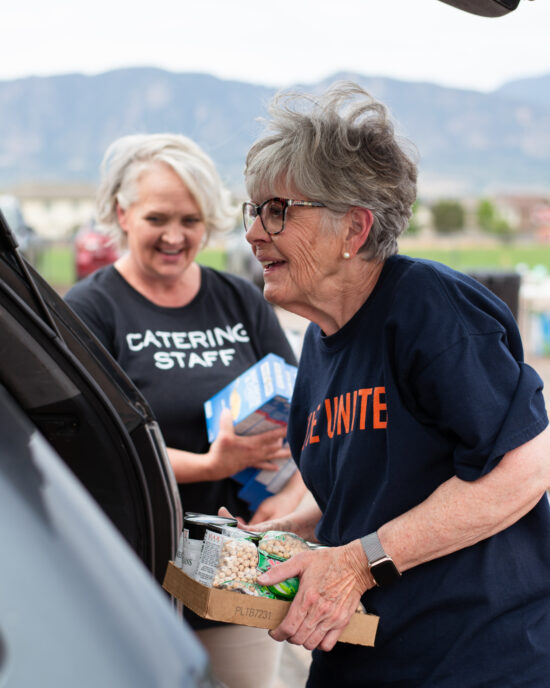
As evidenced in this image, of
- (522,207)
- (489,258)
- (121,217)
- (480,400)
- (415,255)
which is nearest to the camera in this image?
(480,400)

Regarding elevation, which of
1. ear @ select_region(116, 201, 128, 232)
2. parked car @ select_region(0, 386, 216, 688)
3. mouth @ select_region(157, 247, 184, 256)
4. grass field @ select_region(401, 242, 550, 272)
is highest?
ear @ select_region(116, 201, 128, 232)

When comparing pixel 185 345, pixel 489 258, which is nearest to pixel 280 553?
pixel 185 345

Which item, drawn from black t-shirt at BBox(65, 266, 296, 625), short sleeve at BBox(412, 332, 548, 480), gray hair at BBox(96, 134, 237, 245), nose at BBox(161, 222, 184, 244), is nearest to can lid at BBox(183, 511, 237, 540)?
short sleeve at BBox(412, 332, 548, 480)

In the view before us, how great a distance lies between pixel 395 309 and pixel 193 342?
116 centimetres

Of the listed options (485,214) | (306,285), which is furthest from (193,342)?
(485,214)

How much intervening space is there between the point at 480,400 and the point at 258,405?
906 mm

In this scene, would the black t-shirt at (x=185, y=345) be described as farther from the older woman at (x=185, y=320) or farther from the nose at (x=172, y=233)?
the nose at (x=172, y=233)

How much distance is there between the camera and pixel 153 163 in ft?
9.20

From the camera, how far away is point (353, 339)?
5.98ft

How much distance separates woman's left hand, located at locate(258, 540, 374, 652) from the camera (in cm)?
163

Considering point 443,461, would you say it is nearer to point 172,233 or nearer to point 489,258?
point 172,233

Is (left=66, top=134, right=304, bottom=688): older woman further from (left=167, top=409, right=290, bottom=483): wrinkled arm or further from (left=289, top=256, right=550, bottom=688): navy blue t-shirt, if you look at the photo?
(left=289, top=256, right=550, bottom=688): navy blue t-shirt

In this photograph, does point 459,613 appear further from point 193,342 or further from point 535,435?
point 193,342

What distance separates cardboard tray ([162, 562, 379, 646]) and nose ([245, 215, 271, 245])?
2.52 ft
